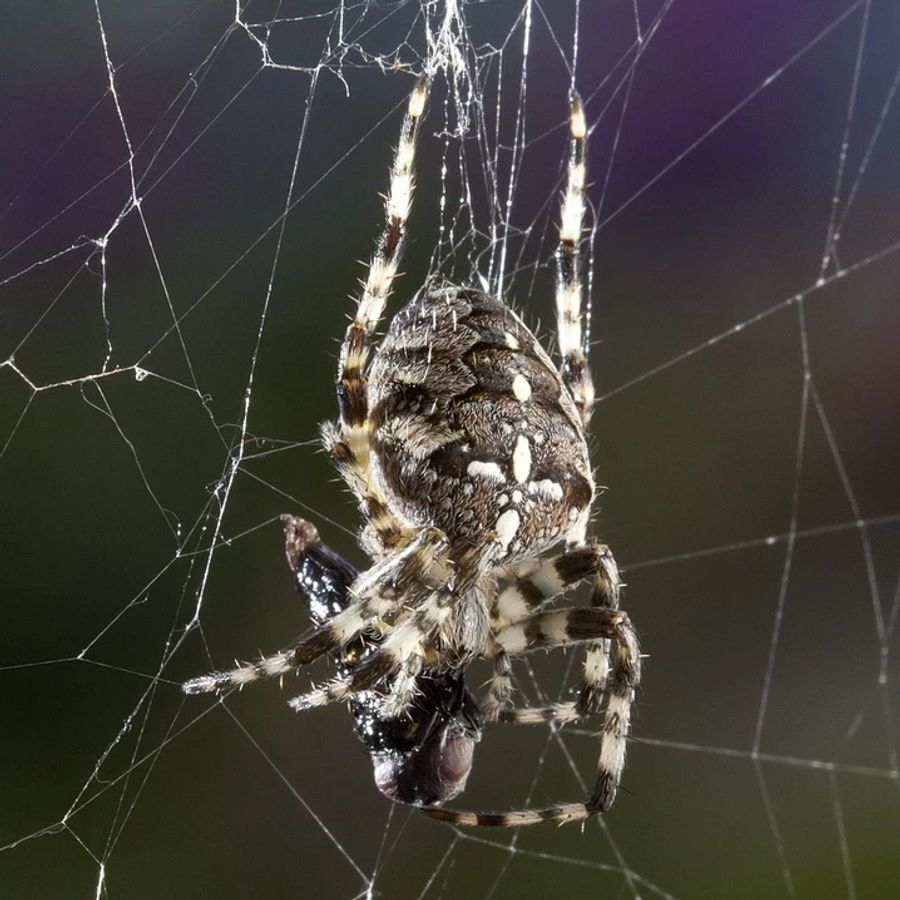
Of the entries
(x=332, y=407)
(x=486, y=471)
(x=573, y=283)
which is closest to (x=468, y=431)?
(x=486, y=471)

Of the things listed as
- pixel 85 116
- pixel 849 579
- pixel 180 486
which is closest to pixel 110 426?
pixel 180 486

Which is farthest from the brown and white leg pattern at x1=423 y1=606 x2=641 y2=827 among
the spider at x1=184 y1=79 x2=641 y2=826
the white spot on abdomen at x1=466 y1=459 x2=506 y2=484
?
the white spot on abdomen at x1=466 y1=459 x2=506 y2=484

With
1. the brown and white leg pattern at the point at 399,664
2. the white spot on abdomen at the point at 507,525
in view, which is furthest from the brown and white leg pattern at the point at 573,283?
the brown and white leg pattern at the point at 399,664

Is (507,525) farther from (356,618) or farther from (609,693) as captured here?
(609,693)

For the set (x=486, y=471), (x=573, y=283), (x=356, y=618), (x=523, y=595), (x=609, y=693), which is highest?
(x=573, y=283)

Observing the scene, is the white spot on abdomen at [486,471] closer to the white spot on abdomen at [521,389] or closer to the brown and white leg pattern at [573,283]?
the white spot on abdomen at [521,389]

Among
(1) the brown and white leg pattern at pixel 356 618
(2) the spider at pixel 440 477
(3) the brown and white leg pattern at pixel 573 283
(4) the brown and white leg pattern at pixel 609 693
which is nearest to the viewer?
(1) the brown and white leg pattern at pixel 356 618

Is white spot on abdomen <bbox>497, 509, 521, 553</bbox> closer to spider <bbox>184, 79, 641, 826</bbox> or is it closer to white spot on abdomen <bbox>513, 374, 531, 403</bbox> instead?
spider <bbox>184, 79, 641, 826</bbox>
